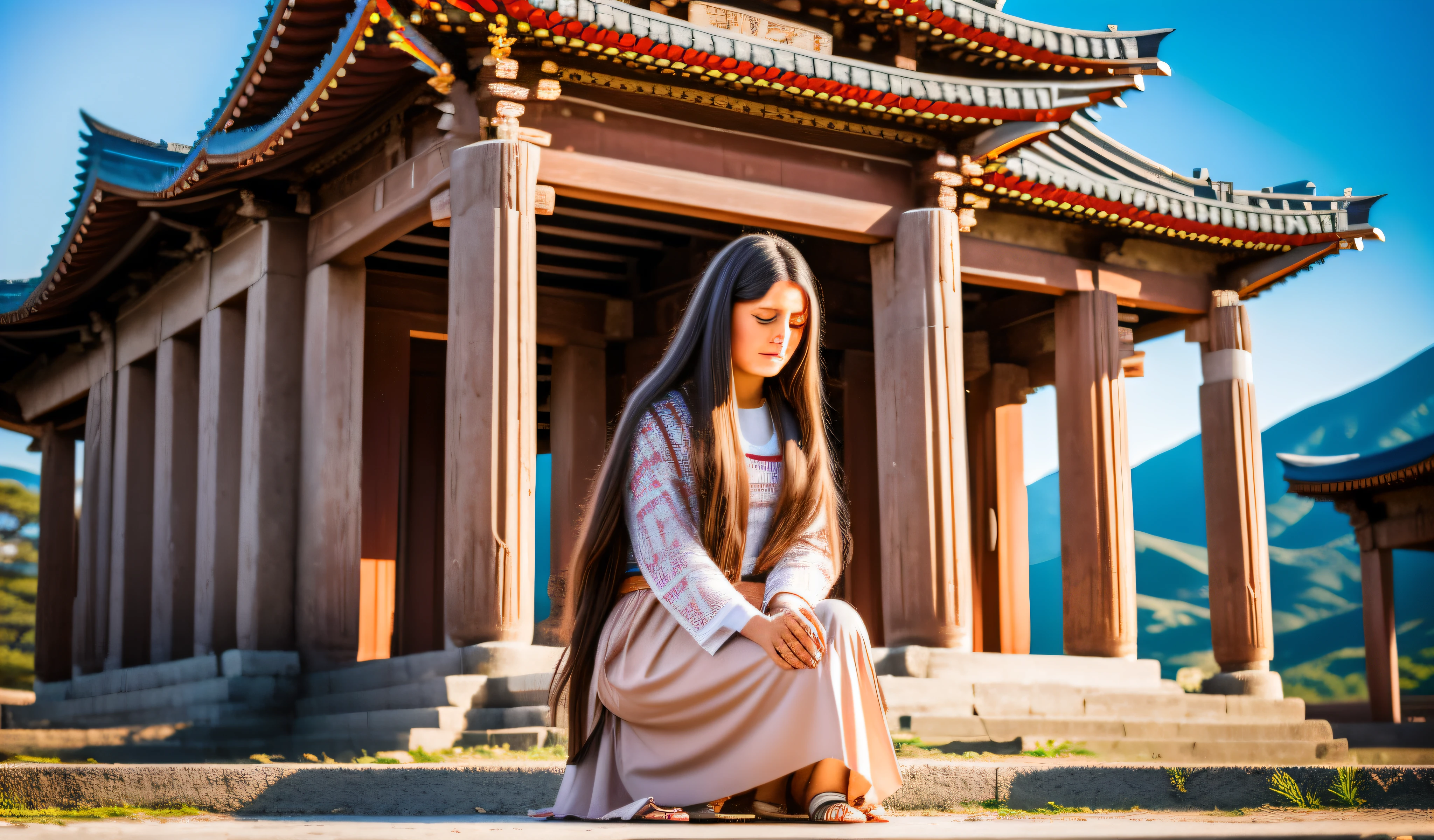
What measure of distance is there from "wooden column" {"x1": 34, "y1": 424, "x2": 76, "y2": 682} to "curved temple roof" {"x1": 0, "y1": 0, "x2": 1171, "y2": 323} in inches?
207

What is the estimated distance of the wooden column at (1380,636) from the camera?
16.6 meters

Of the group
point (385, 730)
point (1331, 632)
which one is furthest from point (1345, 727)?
point (1331, 632)

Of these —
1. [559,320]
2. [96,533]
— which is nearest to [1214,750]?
[559,320]

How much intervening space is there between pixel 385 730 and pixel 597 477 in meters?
5.08

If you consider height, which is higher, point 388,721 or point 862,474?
point 862,474

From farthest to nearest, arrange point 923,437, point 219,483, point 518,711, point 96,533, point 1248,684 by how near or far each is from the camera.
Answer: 1. point 96,533
2. point 1248,684
3. point 219,483
4. point 923,437
5. point 518,711

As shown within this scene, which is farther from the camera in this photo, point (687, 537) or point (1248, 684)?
point (1248, 684)

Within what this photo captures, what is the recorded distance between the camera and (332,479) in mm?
10633

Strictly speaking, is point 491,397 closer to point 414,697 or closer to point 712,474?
point 414,697

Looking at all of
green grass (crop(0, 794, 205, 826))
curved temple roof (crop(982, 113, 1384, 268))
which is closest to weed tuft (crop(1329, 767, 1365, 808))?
green grass (crop(0, 794, 205, 826))

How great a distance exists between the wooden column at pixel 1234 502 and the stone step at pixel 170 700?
840cm

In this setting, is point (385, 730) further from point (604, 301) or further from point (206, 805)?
point (604, 301)

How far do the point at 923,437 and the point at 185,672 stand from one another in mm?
6536

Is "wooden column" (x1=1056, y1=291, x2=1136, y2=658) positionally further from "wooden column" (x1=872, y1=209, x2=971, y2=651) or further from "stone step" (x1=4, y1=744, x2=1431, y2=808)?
"stone step" (x1=4, y1=744, x2=1431, y2=808)
